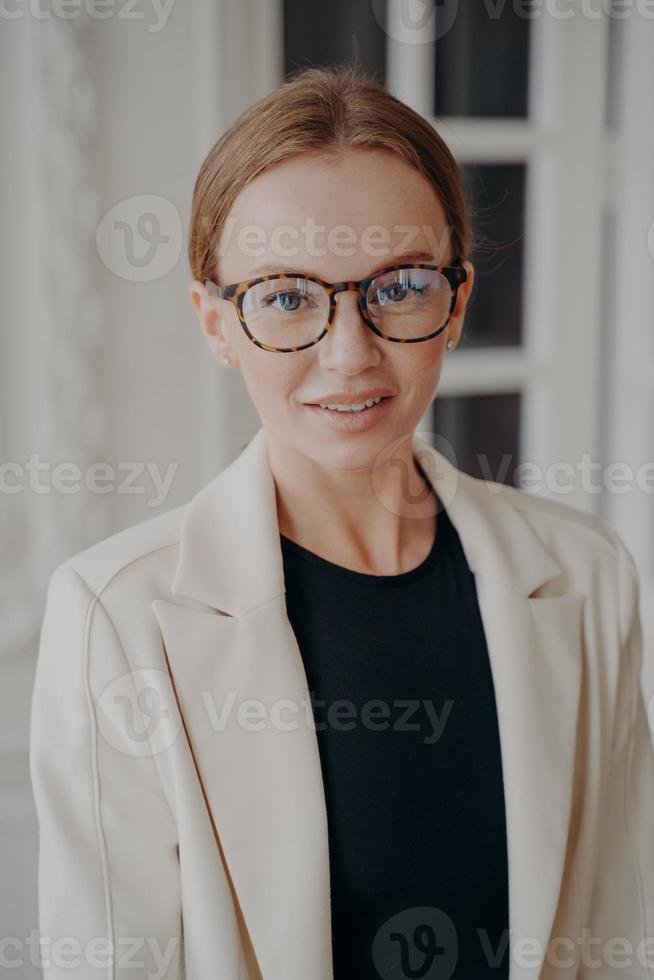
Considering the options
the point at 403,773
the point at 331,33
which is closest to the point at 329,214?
the point at 403,773

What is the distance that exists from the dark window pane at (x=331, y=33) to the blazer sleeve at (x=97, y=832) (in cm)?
135

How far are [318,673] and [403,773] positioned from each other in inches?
5.8

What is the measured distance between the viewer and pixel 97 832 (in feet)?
3.40

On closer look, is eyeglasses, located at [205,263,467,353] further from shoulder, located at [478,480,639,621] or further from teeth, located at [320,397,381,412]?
shoulder, located at [478,480,639,621]

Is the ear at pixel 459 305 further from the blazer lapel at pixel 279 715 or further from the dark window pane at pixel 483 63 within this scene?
the dark window pane at pixel 483 63

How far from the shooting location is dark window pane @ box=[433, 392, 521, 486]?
247cm

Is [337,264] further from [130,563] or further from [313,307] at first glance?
[130,563]

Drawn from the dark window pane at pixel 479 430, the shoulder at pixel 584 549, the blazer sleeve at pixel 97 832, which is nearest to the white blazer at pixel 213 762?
the blazer sleeve at pixel 97 832

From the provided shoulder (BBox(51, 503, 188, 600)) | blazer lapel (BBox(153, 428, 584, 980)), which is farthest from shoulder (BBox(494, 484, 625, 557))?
shoulder (BBox(51, 503, 188, 600))

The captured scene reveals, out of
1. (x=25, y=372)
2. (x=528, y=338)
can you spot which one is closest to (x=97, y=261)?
(x=25, y=372)

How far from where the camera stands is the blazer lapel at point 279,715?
1.07 metres

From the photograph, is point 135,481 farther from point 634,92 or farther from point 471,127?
point 634,92

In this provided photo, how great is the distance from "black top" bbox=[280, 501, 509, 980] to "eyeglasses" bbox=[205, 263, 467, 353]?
0.26 m

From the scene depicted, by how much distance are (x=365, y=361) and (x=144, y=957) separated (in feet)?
2.16
